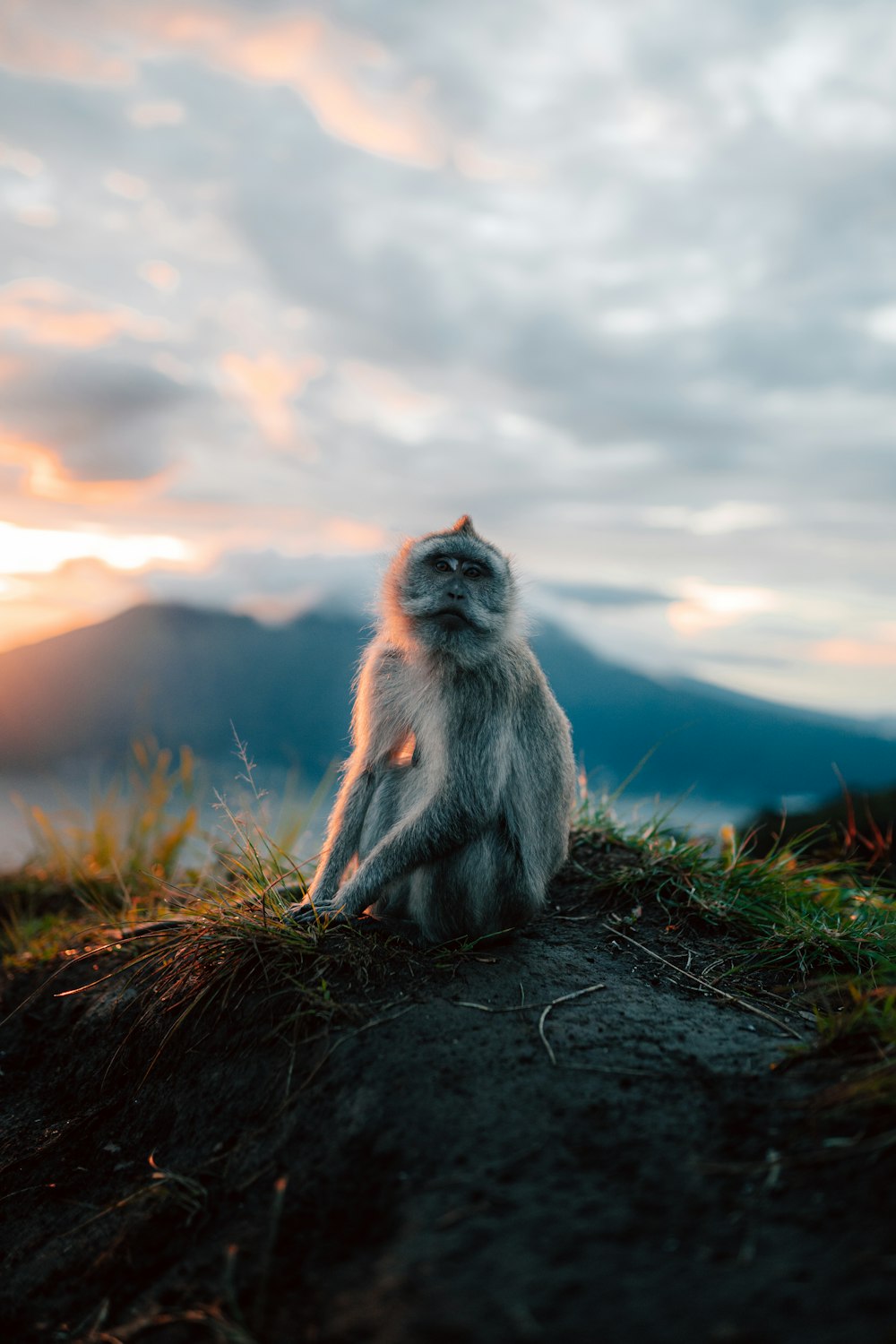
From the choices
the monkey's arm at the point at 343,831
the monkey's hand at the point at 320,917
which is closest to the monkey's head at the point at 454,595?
the monkey's arm at the point at 343,831

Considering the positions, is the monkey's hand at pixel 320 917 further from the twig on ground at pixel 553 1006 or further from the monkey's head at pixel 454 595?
the monkey's head at pixel 454 595

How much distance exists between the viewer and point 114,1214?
3.79 metres

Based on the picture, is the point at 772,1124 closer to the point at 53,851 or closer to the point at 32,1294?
the point at 32,1294

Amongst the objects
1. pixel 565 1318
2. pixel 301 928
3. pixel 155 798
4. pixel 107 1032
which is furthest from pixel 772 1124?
pixel 155 798

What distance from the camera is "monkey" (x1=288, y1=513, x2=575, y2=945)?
4836 mm

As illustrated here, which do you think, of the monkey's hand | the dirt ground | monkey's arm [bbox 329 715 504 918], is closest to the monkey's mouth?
monkey's arm [bbox 329 715 504 918]

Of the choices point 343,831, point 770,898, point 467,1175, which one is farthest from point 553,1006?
point 770,898

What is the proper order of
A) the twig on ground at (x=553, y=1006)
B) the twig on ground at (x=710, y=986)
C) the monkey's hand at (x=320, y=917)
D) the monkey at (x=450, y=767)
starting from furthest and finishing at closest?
the monkey at (x=450, y=767) → the monkey's hand at (x=320, y=917) → the twig on ground at (x=710, y=986) → the twig on ground at (x=553, y=1006)

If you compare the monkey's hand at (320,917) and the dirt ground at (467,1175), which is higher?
the monkey's hand at (320,917)

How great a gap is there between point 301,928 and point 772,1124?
2.41 meters

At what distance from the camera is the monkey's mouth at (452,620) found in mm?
5066

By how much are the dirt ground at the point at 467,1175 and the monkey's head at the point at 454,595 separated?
1.66 metres

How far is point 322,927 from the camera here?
15.4 feet

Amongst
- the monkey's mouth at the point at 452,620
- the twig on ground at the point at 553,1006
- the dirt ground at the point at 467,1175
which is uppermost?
the monkey's mouth at the point at 452,620
